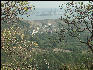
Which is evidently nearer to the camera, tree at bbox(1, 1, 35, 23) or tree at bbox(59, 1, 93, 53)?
tree at bbox(1, 1, 35, 23)

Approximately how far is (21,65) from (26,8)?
485cm

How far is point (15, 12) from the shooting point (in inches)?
643

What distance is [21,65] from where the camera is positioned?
17.4m

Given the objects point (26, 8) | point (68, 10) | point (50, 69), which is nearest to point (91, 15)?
point (68, 10)

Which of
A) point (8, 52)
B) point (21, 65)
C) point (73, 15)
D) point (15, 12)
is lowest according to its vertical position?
point (21, 65)

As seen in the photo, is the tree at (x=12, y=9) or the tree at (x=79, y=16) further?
the tree at (x=79, y=16)

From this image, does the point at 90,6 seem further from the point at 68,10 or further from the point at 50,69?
the point at 50,69

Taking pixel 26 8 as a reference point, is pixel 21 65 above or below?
below

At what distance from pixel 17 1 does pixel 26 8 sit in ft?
2.83

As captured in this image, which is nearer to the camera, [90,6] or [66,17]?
[90,6]

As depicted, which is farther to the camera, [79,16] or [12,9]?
[79,16]

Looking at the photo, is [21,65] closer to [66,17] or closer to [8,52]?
[8,52]

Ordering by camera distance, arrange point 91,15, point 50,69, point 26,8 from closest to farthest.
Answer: point 26,8 < point 91,15 < point 50,69

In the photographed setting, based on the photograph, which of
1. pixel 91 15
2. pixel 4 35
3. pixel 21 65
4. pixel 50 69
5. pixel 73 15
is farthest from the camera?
pixel 50 69
